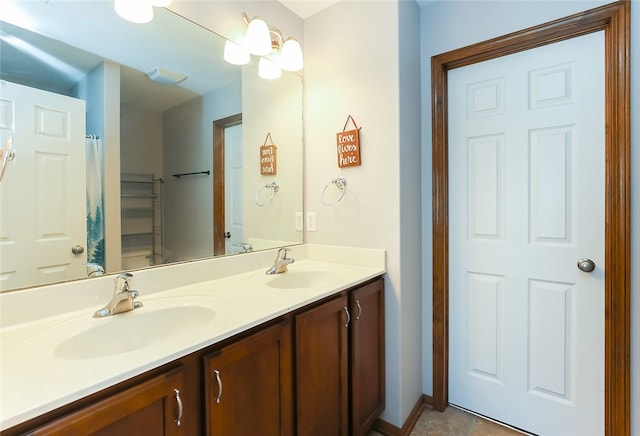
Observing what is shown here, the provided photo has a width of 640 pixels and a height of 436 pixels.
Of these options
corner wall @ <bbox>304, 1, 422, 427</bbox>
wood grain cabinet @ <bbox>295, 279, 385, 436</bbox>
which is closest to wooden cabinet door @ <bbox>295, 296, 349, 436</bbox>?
wood grain cabinet @ <bbox>295, 279, 385, 436</bbox>

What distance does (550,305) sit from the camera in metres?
1.56

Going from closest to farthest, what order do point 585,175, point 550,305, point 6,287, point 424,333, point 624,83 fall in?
point 6,287
point 624,83
point 585,175
point 550,305
point 424,333

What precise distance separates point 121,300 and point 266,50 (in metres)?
1.39

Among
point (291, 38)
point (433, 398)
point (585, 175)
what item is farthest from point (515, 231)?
point (291, 38)

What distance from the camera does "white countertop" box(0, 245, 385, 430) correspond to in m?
0.60

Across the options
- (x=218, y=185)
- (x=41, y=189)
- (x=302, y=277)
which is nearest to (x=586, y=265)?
(x=302, y=277)

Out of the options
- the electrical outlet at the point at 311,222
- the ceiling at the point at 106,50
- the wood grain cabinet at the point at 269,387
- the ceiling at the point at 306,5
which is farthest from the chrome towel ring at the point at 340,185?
the ceiling at the point at 306,5

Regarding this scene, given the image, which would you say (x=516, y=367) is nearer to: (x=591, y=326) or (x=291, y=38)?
(x=591, y=326)

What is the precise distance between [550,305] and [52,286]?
7.01 ft

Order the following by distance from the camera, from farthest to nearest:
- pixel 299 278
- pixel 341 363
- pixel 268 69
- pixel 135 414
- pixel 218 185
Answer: pixel 268 69
pixel 299 278
pixel 218 185
pixel 341 363
pixel 135 414

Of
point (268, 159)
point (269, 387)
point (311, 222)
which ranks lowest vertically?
point (269, 387)

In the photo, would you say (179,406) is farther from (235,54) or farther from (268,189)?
(235,54)

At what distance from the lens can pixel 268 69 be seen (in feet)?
5.86

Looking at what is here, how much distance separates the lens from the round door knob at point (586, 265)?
1.44m
